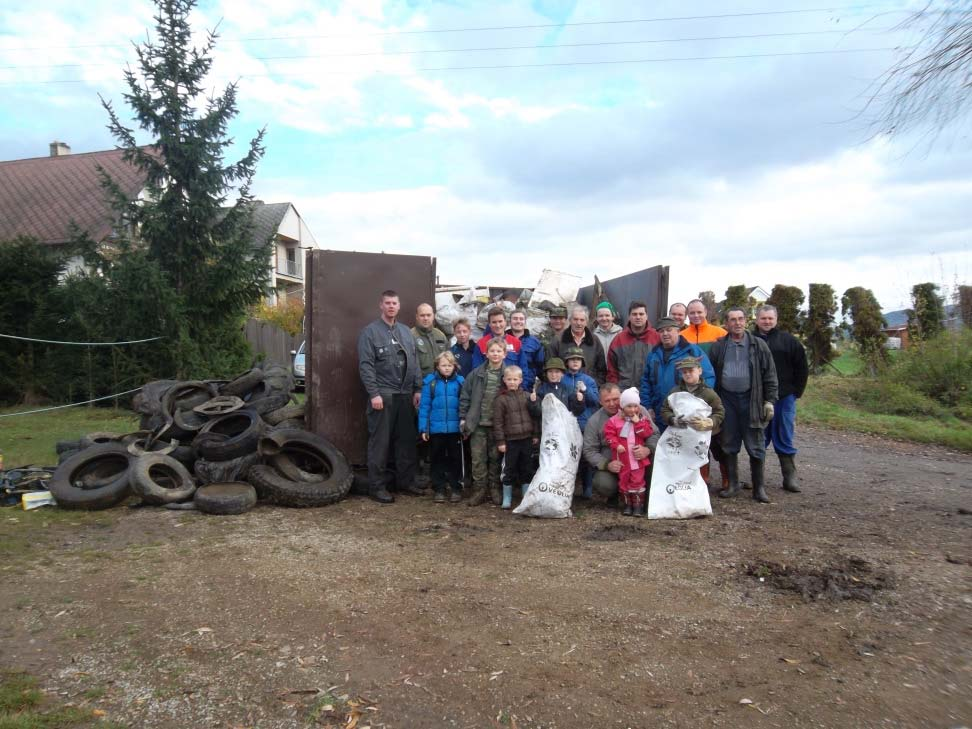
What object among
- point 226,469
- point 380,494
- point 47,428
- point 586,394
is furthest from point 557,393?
point 47,428

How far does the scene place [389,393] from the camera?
269 inches

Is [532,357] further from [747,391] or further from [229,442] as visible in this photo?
[229,442]

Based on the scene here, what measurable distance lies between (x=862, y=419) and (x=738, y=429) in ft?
23.1

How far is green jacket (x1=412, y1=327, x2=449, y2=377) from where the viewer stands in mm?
7203

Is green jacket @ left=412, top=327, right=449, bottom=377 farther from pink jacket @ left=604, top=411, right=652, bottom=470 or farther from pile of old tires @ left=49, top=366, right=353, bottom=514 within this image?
pink jacket @ left=604, top=411, right=652, bottom=470

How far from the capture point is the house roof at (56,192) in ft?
67.0

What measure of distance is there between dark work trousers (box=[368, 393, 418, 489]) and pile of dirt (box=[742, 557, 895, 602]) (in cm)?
353

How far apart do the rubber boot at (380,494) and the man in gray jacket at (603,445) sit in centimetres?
200

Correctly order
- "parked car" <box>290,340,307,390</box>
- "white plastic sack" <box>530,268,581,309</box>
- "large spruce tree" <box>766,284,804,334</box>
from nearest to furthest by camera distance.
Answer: "white plastic sack" <box>530,268,581,309</box>
"parked car" <box>290,340,307,390</box>
"large spruce tree" <box>766,284,804,334</box>

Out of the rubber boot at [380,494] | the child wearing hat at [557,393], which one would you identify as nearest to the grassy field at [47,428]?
the rubber boot at [380,494]

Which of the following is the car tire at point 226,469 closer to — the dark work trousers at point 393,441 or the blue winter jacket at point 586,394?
the dark work trousers at point 393,441

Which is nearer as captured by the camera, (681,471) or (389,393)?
(681,471)

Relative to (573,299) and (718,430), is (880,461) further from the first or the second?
(573,299)

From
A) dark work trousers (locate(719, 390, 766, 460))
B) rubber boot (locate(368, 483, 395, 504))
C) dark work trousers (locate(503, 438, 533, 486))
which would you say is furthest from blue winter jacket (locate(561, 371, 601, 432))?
rubber boot (locate(368, 483, 395, 504))
